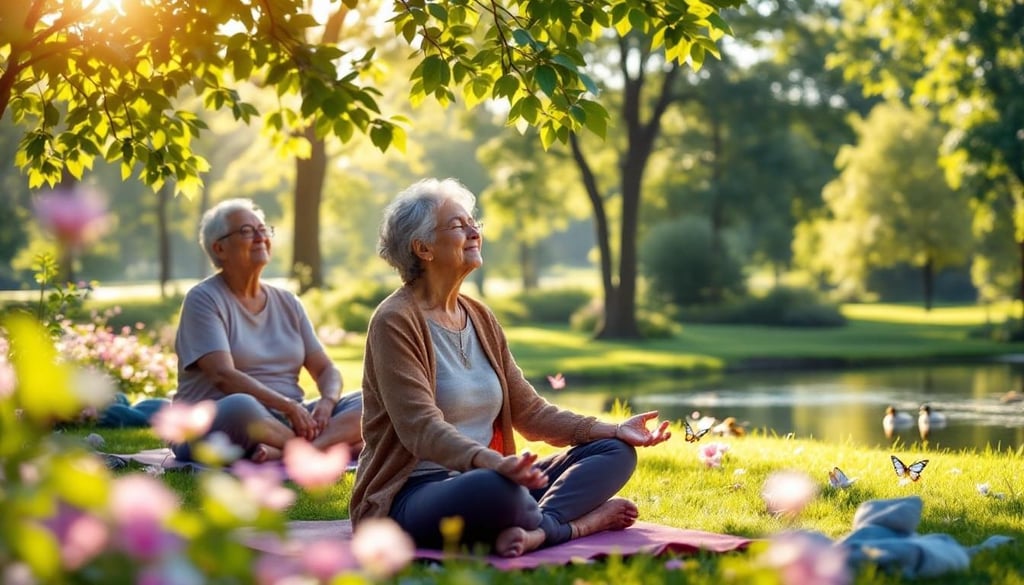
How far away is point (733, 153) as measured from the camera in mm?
37281

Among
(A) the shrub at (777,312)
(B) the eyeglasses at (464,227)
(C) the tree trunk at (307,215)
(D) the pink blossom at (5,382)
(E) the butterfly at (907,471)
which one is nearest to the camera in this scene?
(D) the pink blossom at (5,382)

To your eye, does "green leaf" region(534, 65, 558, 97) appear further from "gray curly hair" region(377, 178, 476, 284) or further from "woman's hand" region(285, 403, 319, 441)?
"woman's hand" region(285, 403, 319, 441)

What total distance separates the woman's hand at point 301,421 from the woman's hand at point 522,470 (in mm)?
3142

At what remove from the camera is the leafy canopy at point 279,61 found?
5.58 meters

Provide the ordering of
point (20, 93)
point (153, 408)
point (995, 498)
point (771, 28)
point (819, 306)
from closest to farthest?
point (995, 498), point (20, 93), point (153, 408), point (771, 28), point (819, 306)

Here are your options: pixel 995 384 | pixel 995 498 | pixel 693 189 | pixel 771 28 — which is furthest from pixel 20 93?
pixel 693 189

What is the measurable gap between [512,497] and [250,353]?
3380 mm

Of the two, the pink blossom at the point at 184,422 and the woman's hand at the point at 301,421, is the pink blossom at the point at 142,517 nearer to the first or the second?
the pink blossom at the point at 184,422

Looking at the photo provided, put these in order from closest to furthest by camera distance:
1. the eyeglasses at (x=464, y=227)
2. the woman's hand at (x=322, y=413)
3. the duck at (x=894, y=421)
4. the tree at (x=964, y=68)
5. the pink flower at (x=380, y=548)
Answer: the pink flower at (x=380, y=548), the eyeglasses at (x=464, y=227), the woman's hand at (x=322, y=413), the duck at (x=894, y=421), the tree at (x=964, y=68)

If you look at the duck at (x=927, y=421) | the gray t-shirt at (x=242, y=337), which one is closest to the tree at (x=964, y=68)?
the duck at (x=927, y=421)

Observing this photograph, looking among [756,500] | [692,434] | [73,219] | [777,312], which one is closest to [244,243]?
[692,434]

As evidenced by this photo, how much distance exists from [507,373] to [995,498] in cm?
262

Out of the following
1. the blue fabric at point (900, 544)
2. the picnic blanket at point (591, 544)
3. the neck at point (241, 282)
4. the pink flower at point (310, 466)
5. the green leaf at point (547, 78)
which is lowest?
the picnic blanket at point (591, 544)

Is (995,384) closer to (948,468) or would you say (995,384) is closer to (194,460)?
(948,468)
